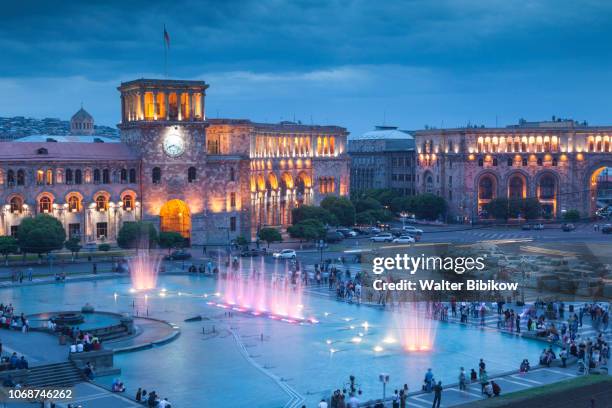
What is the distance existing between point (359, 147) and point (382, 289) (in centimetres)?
10485

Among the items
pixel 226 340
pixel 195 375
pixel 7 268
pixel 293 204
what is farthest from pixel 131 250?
pixel 195 375

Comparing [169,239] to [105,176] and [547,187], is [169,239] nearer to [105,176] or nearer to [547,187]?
[105,176]

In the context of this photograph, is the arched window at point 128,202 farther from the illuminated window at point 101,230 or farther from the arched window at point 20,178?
the arched window at point 20,178

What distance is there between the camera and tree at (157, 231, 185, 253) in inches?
3393

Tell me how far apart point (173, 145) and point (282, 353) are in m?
49.7

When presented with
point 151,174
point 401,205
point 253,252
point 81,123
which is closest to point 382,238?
point 253,252

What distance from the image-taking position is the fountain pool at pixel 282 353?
40375 mm

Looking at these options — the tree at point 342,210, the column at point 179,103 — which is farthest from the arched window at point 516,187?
the column at point 179,103

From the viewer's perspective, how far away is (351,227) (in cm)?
11156

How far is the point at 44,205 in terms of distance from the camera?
87.4m

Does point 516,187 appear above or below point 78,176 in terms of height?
below

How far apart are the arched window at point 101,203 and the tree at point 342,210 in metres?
28.0

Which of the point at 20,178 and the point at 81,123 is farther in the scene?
the point at 81,123

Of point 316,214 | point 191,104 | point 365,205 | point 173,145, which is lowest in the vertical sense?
point 316,214
